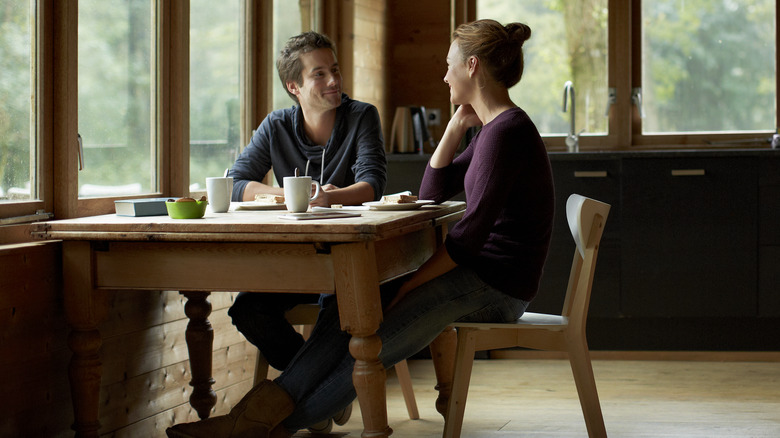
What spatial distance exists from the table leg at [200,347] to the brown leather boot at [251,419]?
0.66 metres

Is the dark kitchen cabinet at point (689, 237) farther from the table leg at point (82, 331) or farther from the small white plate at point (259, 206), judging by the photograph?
the table leg at point (82, 331)

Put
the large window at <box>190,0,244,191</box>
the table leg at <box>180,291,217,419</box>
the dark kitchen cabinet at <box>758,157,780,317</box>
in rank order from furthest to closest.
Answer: the dark kitchen cabinet at <box>758,157,780,317</box> → the large window at <box>190,0,244,191</box> → the table leg at <box>180,291,217,419</box>

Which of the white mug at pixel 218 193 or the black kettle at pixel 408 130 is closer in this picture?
the white mug at pixel 218 193

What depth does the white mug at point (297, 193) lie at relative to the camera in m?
2.10

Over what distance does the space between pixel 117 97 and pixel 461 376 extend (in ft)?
3.88

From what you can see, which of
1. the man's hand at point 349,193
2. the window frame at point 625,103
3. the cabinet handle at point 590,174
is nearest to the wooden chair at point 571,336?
the man's hand at point 349,193

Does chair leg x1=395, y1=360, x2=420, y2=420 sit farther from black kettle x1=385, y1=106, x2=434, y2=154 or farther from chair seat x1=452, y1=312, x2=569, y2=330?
black kettle x1=385, y1=106, x2=434, y2=154

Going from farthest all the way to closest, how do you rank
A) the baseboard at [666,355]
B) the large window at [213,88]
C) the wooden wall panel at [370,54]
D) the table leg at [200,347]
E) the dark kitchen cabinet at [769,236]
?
the wooden wall panel at [370,54], the baseboard at [666,355], the dark kitchen cabinet at [769,236], the large window at [213,88], the table leg at [200,347]

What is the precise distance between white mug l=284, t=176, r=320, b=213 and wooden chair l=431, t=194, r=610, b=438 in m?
0.48

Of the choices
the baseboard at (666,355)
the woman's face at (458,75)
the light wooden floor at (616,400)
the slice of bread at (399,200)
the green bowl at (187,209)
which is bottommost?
the light wooden floor at (616,400)

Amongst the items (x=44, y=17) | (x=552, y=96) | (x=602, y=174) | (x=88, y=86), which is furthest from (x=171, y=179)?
(x=552, y=96)

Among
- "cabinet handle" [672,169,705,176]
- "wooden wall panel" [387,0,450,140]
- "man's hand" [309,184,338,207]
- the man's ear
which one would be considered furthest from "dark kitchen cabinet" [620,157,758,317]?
"man's hand" [309,184,338,207]

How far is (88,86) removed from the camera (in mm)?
2359

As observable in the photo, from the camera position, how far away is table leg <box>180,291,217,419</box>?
2672 millimetres
